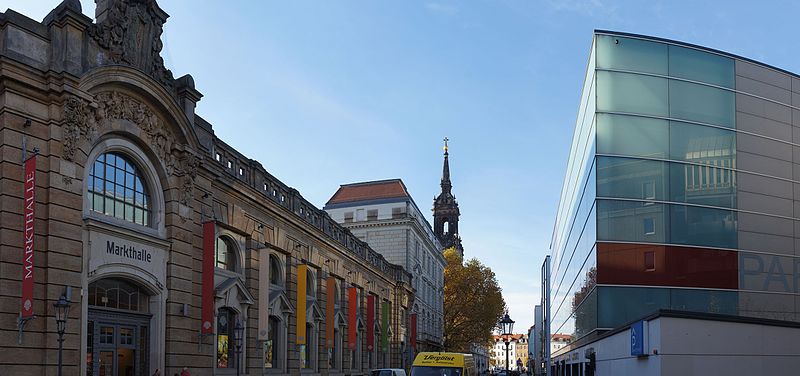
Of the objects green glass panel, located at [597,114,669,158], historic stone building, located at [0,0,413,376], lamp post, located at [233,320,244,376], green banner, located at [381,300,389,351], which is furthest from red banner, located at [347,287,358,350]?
green glass panel, located at [597,114,669,158]

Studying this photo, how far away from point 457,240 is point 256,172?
92662 mm

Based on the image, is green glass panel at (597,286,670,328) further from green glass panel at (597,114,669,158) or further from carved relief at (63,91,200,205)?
carved relief at (63,91,200,205)

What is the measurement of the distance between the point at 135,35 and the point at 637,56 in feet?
62.2

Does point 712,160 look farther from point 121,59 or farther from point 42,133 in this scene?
point 42,133

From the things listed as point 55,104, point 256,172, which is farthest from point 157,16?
point 256,172

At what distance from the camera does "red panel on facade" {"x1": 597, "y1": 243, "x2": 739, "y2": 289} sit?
27969 mm

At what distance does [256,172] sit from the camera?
29.9 metres

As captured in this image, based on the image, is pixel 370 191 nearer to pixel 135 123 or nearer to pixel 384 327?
pixel 384 327

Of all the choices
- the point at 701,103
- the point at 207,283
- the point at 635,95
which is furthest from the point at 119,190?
the point at 701,103

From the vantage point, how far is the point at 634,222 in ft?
93.0

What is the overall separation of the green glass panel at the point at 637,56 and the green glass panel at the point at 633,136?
2.05 meters

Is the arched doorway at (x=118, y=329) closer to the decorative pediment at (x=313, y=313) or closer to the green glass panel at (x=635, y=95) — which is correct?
the decorative pediment at (x=313, y=313)

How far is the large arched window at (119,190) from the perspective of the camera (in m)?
19.8

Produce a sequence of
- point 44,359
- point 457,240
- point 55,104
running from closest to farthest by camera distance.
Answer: point 44,359 → point 55,104 → point 457,240
